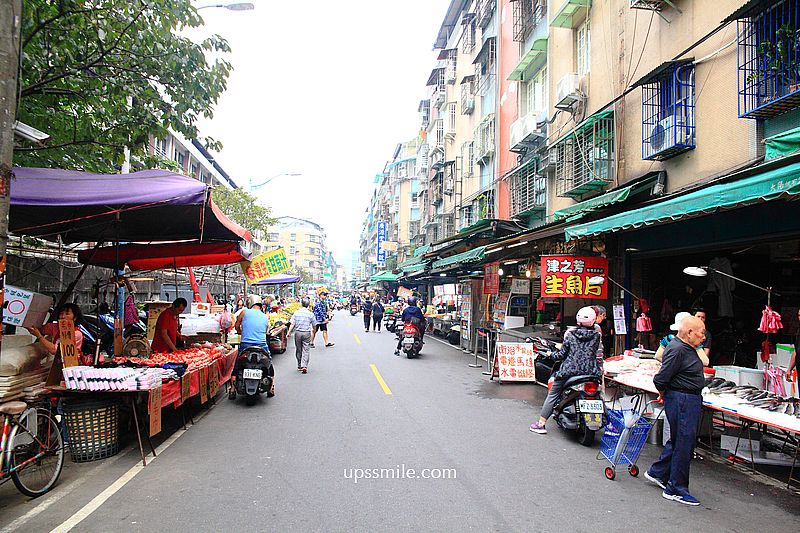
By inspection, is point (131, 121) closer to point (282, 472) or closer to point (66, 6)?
point (66, 6)

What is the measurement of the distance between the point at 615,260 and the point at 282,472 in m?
9.36

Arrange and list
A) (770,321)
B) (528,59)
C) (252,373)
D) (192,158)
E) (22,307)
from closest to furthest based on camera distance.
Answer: (22,307)
(770,321)
(252,373)
(528,59)
(192,158)

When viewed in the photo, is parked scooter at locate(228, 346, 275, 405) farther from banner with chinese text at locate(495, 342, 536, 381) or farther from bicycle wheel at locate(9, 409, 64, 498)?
A: banner with chinese text at locate(495, 342, 536, 381)

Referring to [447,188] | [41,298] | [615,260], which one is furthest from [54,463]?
[447,188]

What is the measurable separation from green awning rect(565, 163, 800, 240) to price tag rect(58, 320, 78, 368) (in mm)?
7948

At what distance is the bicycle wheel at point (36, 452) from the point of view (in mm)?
4793

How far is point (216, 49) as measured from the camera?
29.0 ft

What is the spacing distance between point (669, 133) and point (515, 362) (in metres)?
5.71

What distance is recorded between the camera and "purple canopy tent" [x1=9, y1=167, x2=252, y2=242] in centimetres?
593

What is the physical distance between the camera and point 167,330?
927 centimetres

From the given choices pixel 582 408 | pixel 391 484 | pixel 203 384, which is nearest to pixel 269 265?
pixel 203 384

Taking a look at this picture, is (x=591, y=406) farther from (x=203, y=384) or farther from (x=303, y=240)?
(x=303, y=240)

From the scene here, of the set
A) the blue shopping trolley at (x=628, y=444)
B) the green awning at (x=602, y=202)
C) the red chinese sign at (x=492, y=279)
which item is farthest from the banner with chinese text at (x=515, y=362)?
the blue shopping trolley at (x=628, y=444)

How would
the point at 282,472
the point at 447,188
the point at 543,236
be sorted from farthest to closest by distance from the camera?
1. the point at 447,188
2. the point at 543,236
3. the point at 282,472
